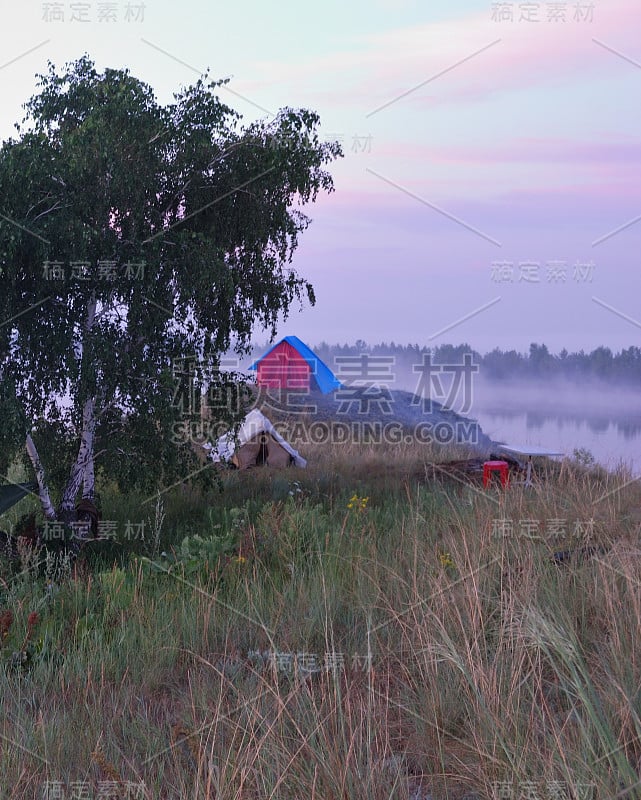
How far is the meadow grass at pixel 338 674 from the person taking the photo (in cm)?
331

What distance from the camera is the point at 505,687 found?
3.98 metres

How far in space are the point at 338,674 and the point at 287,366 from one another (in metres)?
24.8

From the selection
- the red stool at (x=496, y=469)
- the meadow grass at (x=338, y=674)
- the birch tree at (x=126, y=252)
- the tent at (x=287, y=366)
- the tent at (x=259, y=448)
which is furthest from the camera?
the tent at (x=287, y=366)

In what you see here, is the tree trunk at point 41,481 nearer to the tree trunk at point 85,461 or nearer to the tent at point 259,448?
the tree trunk at point 85,461

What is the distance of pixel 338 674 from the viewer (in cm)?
433

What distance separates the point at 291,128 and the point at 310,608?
9.09 metres

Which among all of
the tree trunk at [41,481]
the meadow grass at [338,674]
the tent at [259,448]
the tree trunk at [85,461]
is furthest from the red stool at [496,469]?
the tree trunk at [41,481]

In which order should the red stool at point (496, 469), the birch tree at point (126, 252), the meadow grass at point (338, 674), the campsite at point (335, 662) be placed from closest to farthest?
the meadow grass at point (338, 674)
the campsite at point (335, 662)
the birch tree at point (126, 252)
the red stool at point (496, 469)

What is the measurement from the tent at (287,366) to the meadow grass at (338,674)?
20739 millimetres

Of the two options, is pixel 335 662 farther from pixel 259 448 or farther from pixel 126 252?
pixel 259 448

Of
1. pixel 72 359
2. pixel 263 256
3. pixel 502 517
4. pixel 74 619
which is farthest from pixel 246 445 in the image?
pixel 74 619

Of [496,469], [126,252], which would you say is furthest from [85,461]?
[496,469]

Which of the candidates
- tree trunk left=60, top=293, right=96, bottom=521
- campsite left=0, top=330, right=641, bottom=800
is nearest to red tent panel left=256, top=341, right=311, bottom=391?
tree trunk left=60, top=293, right=96, bottom=521

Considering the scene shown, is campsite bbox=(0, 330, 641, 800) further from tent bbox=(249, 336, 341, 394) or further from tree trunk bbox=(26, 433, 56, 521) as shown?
tent bbox=(249, 336, 341, 394)
